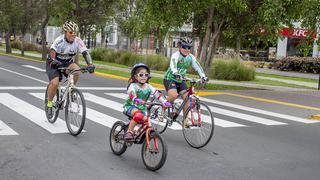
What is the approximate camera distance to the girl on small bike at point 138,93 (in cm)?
672

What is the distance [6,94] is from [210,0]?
708 centimetres

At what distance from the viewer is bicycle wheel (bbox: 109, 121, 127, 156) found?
7125mm

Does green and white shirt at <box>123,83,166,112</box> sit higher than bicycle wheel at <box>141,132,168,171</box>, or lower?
higher

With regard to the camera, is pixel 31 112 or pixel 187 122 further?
pixel 31 112

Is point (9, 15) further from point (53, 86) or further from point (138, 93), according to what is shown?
point (138, 93)

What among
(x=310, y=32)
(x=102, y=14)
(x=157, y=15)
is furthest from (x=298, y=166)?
(x=102, y=14)

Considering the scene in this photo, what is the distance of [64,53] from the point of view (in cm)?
893

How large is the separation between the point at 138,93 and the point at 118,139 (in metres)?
0.84

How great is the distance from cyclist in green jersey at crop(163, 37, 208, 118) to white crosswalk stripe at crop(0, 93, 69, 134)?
6.64 ft

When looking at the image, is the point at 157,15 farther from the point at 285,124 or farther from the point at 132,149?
the point at 132,149

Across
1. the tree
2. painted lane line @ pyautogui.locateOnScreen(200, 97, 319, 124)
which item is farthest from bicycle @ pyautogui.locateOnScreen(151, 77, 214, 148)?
the tree

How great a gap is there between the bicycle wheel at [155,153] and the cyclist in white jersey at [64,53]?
2.52 meters

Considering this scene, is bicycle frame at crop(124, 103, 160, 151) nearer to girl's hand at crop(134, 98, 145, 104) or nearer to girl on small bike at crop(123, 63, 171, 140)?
girl on small bike at crop(123, 63, 171, 140)

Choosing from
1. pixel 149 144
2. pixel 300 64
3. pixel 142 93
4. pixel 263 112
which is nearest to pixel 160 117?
pixel 142 93
